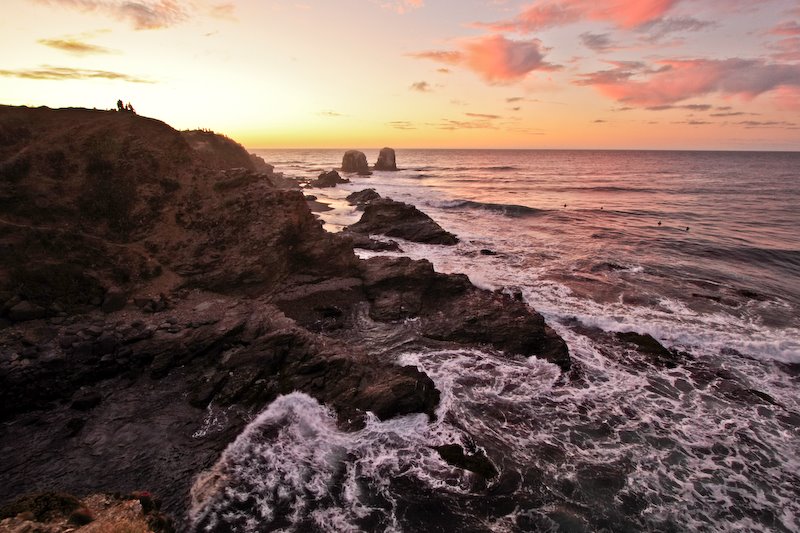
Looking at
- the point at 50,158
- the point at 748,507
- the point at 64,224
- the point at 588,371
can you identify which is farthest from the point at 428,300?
the point at 50,158

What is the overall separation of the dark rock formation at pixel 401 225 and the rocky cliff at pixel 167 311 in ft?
40.7

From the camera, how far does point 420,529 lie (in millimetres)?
8648

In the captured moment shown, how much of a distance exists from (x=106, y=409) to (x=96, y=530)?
5.52m

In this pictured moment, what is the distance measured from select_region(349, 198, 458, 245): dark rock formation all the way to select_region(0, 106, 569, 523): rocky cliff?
12413 mm

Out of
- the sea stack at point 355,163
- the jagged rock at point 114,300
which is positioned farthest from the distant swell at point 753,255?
the sea stack at point 355,163

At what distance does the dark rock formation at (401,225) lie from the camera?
33.6 metres

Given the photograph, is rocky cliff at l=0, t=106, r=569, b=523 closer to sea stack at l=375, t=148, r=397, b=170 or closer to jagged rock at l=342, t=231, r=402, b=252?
jagged rock at l=342, t=231, r=402, b=252

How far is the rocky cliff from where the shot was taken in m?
10.5

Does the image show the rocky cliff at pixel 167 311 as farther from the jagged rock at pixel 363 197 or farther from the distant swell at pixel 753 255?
the jagged rock at pixel 363 197

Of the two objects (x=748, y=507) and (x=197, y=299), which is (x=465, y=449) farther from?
(x=197, y=299)

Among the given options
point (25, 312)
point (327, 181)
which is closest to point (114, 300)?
point (25, 312)

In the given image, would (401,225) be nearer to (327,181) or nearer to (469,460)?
(469,460)

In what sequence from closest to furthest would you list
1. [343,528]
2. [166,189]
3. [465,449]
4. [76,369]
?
[343,528] → [465,449] → [76,369] → [166,189]

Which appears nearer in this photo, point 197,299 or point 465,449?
point 465,449
